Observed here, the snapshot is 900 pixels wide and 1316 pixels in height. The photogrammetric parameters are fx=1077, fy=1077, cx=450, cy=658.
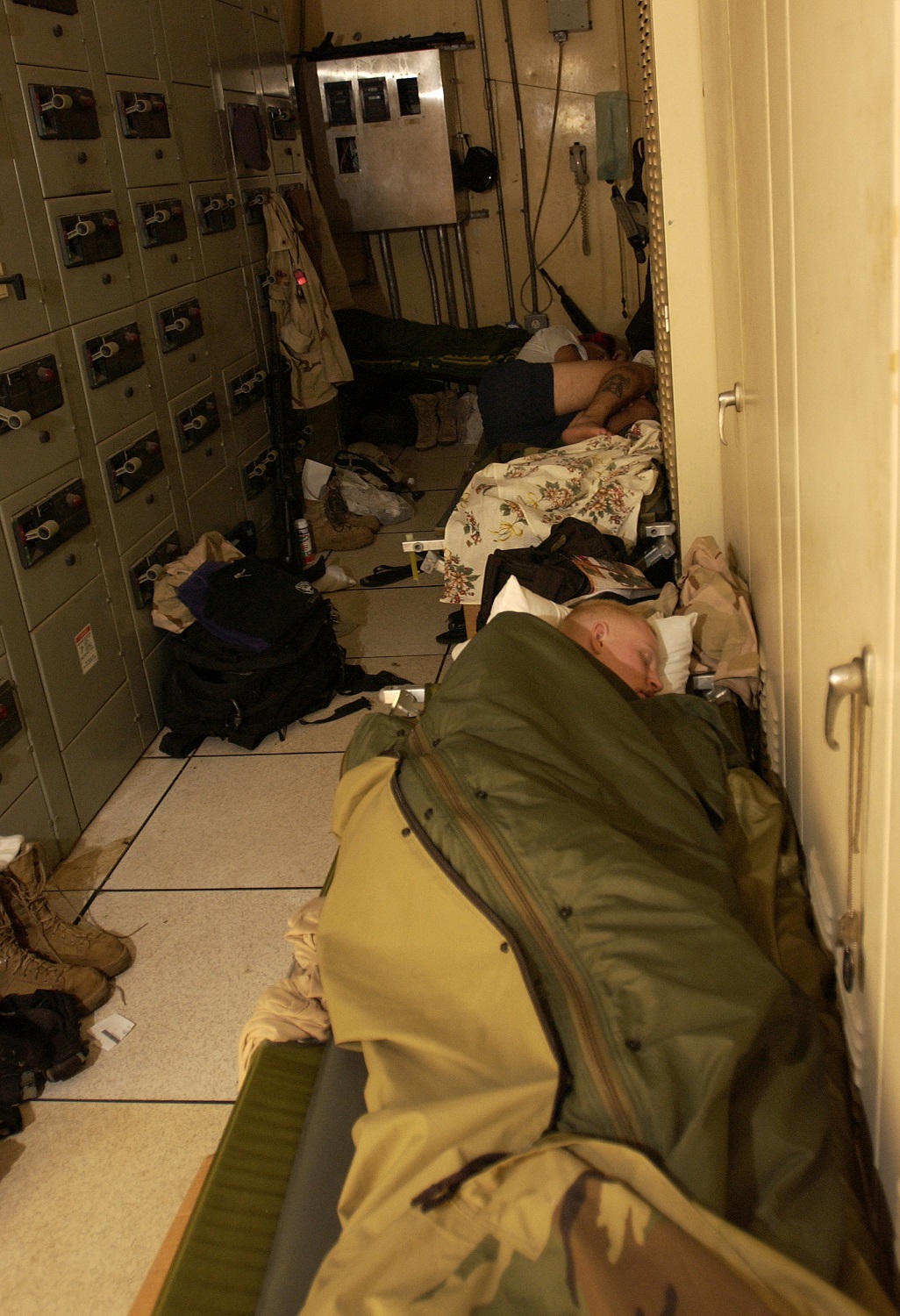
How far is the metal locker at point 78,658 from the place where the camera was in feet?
8.64

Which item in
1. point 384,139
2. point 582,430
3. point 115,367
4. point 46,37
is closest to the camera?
point 46,37

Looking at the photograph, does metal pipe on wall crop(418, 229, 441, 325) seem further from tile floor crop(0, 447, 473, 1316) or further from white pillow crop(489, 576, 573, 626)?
white pillow crop(489, 576, 573, 626)

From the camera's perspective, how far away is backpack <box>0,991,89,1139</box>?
77.9 inches

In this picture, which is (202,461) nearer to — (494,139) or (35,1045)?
(35,1045)

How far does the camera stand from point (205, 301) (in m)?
3.73

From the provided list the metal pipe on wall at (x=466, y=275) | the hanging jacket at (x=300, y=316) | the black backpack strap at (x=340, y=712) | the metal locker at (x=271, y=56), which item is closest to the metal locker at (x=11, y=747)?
the black backpack strap at (x=340, y=712)

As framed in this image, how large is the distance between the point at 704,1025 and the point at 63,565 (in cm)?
214

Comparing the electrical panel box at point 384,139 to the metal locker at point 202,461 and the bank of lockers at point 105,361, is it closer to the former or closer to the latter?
the bank of lockers at point 105,361

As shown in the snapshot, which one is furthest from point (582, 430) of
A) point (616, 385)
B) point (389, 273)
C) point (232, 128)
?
point (389, 273)

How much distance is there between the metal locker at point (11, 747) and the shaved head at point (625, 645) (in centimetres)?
130

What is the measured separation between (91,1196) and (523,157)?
5.52 metres

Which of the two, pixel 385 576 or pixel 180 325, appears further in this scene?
pixel 385 576

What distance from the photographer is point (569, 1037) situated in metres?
1.16

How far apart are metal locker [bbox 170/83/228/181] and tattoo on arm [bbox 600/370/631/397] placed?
61.6 inches
